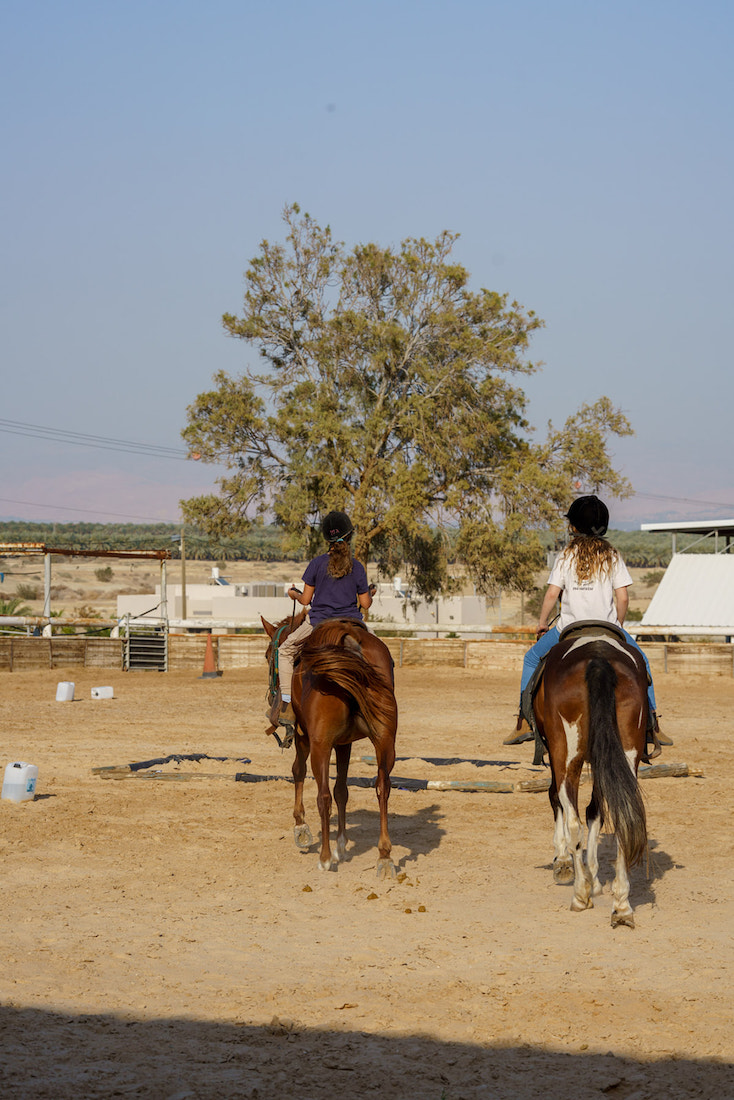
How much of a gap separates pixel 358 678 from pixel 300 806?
1.58 metres

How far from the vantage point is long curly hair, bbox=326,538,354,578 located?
27.6ft

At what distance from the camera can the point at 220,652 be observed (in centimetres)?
2598

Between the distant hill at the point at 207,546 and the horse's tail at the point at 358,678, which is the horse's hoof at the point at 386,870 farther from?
Result: the distant hill at the point at 207,546

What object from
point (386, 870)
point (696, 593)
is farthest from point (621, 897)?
point (696, 593)

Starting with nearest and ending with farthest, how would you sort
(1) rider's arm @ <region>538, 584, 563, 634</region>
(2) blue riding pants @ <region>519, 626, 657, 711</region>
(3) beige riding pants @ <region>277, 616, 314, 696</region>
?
(1) rider's arm @ <region>538, 584, 563, 634</region> < (2) blue riding pants @ <region>519, 626, 657, 711</region> < (3) beige riding pants @ <region>277, 616, 314, 696</region>

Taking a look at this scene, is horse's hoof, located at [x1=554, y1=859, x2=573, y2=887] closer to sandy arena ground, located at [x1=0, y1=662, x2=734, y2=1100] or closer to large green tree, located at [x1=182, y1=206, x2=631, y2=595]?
sandy arena ground, located at [x1=0, y1=662, x2=734, y2=1100]

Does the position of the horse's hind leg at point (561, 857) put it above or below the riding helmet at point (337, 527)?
below

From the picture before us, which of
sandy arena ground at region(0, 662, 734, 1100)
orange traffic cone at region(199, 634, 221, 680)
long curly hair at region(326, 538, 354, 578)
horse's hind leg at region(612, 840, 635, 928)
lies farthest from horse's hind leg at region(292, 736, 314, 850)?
orange traffic cone at region(199, 634, 221, 680)

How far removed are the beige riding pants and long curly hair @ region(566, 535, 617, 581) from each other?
2.96 m

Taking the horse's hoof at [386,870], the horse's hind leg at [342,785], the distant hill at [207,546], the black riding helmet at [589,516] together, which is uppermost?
the distant hill at [207,546]

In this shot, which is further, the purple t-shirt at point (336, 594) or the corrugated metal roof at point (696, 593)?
the corrugated metal roof at point (696, 593)

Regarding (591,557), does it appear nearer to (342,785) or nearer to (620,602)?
(620,602)

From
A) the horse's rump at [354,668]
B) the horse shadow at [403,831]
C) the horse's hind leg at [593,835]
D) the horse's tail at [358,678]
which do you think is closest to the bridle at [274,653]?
the horse shadow at [403,831]

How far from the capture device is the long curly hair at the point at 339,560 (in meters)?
8.42
